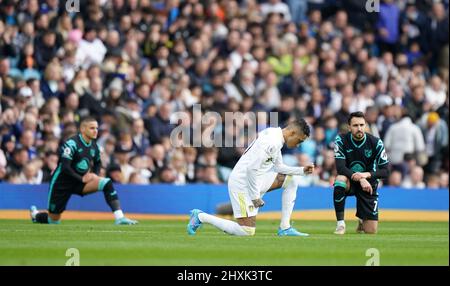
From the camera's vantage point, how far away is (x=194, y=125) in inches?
983

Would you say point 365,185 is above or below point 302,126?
below

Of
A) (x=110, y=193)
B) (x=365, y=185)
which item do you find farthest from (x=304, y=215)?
(x=365, y=185)

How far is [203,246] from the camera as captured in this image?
14766 mm

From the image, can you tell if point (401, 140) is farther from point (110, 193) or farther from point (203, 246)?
point (203, 246)

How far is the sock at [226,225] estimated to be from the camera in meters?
16.1

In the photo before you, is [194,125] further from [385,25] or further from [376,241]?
[376,241]

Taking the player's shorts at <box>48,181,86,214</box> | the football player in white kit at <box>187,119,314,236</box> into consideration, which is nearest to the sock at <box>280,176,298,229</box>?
the football player in white kit at <box>187,119,314,236</box>

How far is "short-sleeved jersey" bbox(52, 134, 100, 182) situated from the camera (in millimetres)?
19578

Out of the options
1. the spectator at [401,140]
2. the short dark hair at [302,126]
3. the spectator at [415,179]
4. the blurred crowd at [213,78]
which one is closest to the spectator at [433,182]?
the blurred crowd at [213,78]

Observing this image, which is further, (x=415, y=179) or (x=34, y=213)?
(x=415, y=179)

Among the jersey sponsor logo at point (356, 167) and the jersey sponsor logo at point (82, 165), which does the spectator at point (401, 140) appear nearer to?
the jersey sponsor logo at point (356, 167)

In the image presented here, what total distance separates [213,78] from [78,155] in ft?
23.7
